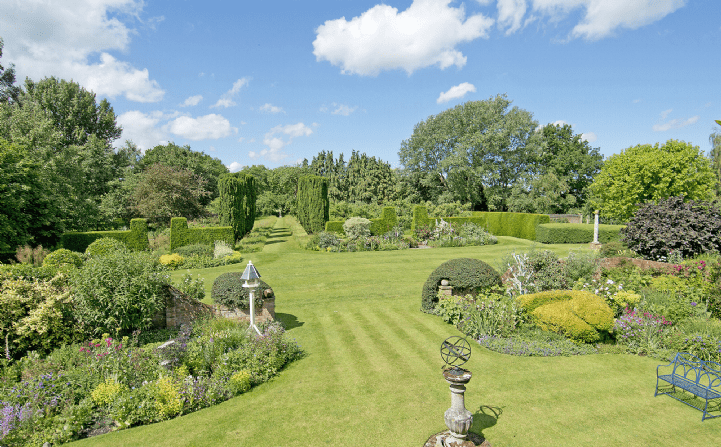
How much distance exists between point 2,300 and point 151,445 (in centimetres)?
462

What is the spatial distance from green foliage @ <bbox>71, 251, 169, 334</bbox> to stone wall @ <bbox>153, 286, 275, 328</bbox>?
0.65 m

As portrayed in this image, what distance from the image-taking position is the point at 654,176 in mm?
23984

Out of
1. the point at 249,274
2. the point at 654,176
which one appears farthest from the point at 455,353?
the point at 654,176

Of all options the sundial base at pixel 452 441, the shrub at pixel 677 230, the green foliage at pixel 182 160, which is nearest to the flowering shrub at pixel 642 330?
the shrub at pixel 677 230

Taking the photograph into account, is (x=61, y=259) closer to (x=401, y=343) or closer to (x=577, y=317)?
(x=401, y=343)

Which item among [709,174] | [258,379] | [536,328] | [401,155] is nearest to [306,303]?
[258,379]

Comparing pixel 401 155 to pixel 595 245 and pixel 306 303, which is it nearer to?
pixel 595 245

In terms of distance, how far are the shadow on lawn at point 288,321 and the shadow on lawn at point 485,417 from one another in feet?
17.5

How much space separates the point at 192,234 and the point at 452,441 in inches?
706

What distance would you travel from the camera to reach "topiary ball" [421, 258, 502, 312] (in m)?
9.65

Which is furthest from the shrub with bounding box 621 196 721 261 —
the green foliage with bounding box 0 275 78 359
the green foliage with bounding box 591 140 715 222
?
the green foliage with bounding box 0 275 78 359

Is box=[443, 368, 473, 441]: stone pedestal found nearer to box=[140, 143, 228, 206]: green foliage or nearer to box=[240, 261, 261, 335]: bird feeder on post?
box=[240, 261, 261, 335]: bird feeder on post

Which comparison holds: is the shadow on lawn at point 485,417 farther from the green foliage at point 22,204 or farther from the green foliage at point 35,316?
the green foliage at point 22,204

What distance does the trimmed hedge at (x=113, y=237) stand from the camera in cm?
1700
